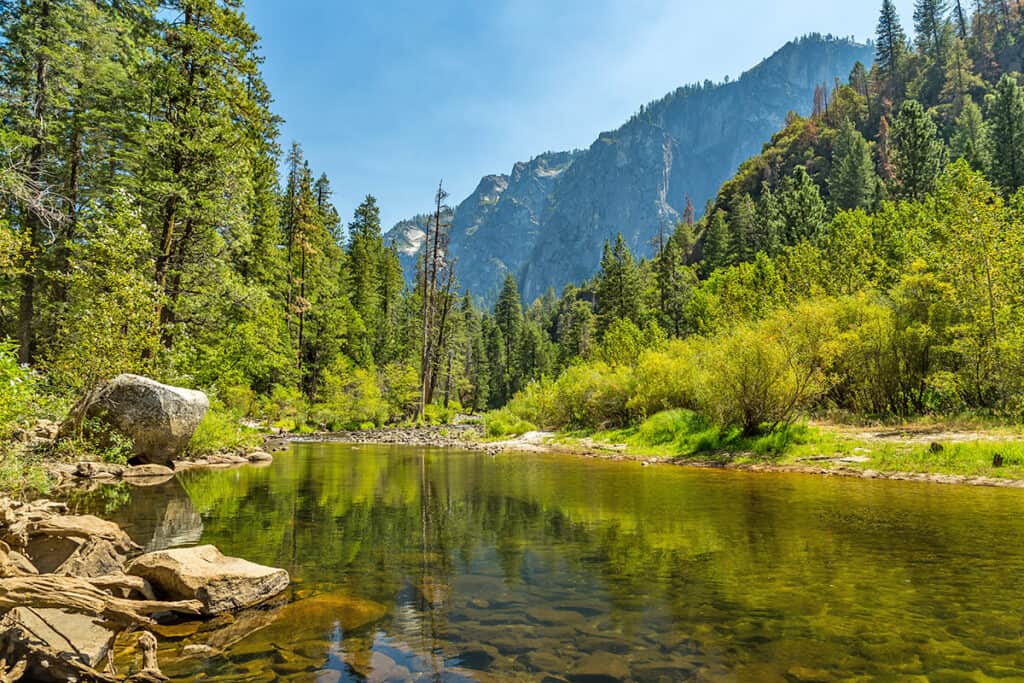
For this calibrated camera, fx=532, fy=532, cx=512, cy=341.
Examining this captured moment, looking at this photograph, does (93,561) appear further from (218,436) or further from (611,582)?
(218,436)

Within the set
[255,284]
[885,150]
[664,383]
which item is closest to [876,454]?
[664,383]

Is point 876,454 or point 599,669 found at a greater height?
point 876,454

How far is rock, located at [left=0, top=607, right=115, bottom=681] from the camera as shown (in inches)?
159

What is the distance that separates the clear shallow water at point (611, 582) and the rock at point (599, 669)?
2cm

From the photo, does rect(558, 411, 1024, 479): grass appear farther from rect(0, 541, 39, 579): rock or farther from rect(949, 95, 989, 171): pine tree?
rect(949, 95, 989, 171): pine tree

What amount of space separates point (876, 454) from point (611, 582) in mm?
14283

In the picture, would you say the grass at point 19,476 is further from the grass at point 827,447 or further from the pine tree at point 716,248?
the pine tree at point 716,248

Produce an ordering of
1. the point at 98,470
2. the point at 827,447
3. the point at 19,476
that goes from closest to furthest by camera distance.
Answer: the point at 19,476 < the point at 98,470 < the point at 827,447

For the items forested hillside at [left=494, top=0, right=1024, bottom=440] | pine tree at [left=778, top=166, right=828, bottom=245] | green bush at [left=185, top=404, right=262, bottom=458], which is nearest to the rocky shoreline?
green bush at [left=185, top=404, right=262, bottom=458]

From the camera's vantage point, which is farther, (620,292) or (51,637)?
(620,292)

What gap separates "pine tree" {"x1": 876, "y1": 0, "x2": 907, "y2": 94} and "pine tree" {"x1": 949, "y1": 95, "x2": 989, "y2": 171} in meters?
25.9

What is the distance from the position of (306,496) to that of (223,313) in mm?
15510

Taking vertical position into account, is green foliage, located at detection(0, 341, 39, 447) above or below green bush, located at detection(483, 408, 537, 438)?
above

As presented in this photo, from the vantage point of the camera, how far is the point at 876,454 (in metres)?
16.7
